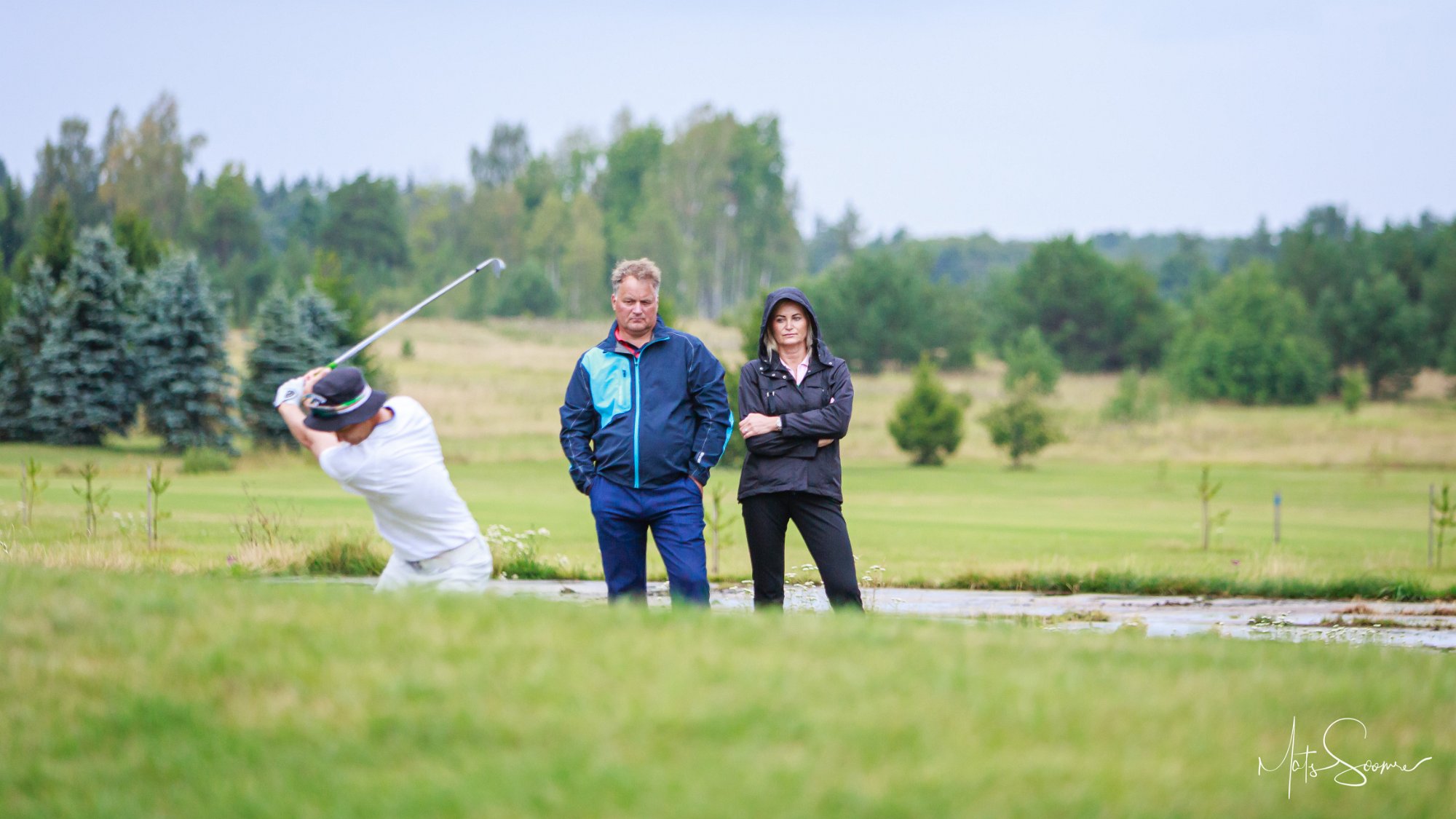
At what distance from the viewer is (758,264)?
103 m

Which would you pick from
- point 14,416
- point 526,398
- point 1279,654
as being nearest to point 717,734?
point 1279,654

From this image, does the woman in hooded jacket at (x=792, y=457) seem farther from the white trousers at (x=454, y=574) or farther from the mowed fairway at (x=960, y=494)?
the mowed fairway at (x=960, y=494)

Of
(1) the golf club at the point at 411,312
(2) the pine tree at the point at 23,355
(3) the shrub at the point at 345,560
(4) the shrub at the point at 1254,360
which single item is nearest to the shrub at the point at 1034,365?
(4) the shrub at the point at 1254,360

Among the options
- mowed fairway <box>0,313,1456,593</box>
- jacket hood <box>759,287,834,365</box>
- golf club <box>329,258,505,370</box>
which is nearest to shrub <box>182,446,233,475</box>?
mowed fairway <box>0,313,1456,593</box>

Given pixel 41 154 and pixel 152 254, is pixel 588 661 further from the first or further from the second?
pixel 41 154

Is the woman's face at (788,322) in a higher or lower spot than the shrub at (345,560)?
higher

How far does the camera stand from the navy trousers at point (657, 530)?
7207 millimetres

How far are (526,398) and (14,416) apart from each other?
21063mm

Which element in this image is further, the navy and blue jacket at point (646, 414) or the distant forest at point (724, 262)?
the distant forest at point (724, 262)

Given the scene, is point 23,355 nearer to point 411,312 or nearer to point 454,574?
point 411,312

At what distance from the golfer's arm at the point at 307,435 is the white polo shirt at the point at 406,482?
0.05 m

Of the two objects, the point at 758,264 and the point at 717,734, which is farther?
the point at 758,264

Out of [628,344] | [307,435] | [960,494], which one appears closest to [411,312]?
[628,344]

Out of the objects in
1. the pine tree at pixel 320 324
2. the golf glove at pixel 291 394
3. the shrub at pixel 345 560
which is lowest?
the shrub at pixel 345 560
